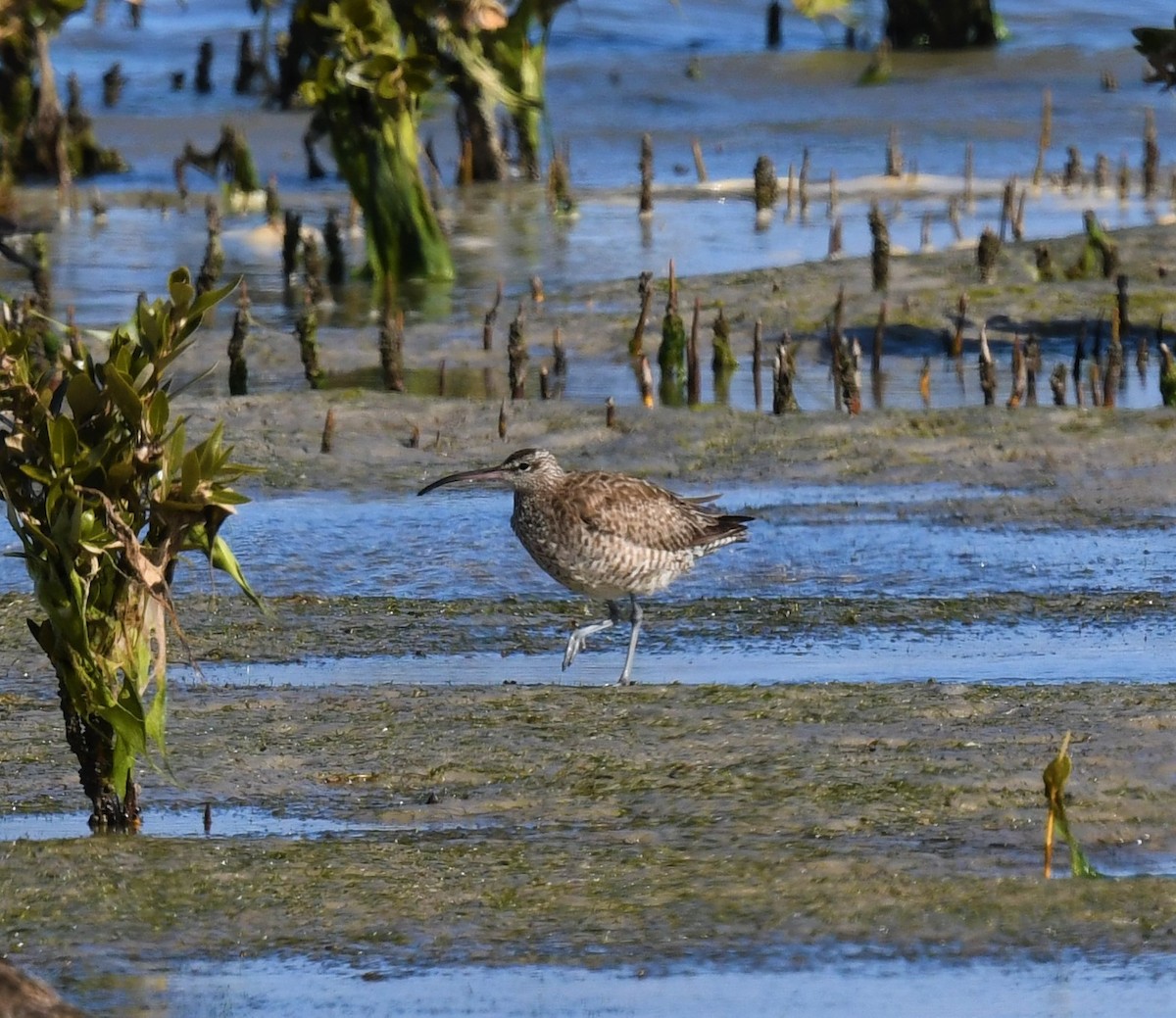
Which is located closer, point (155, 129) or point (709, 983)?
point (709, 983)

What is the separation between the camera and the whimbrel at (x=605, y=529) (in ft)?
27.2

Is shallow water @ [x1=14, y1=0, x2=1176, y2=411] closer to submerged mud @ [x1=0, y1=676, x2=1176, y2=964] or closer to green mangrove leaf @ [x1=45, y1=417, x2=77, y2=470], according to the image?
submerged mud @ [x1=0, y1=676, x2=1176, y2=964]

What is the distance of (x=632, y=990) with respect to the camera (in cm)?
500

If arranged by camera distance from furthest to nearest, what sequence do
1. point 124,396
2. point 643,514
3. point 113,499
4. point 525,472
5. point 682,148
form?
point 682,148 < point 525,472 < point 643,514 < point 113,499 < point 124,396

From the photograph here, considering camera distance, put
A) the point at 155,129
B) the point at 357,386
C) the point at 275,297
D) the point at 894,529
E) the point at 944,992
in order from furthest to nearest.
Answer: the point at 155,129
the point at 275,297
the point at 357,386
the point at 894,529
the point at 944,992

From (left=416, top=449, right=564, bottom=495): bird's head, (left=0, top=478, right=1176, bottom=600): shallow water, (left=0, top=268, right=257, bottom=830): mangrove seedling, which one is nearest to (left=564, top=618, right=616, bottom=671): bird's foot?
(left=416, top=449, right=564, bottom=495): bird's head

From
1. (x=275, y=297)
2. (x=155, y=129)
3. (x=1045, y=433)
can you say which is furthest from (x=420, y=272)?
(x=155, y=129)

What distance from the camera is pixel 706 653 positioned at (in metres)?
8.23

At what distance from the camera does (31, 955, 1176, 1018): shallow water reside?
16.0 ft

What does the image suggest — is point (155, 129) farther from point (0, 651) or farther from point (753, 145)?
point (0, 651)

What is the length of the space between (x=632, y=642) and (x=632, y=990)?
2.85 metres

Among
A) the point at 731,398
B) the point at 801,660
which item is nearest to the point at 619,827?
the point at 801,660

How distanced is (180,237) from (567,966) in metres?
14.2

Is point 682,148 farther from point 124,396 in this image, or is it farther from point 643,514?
point 124,396
